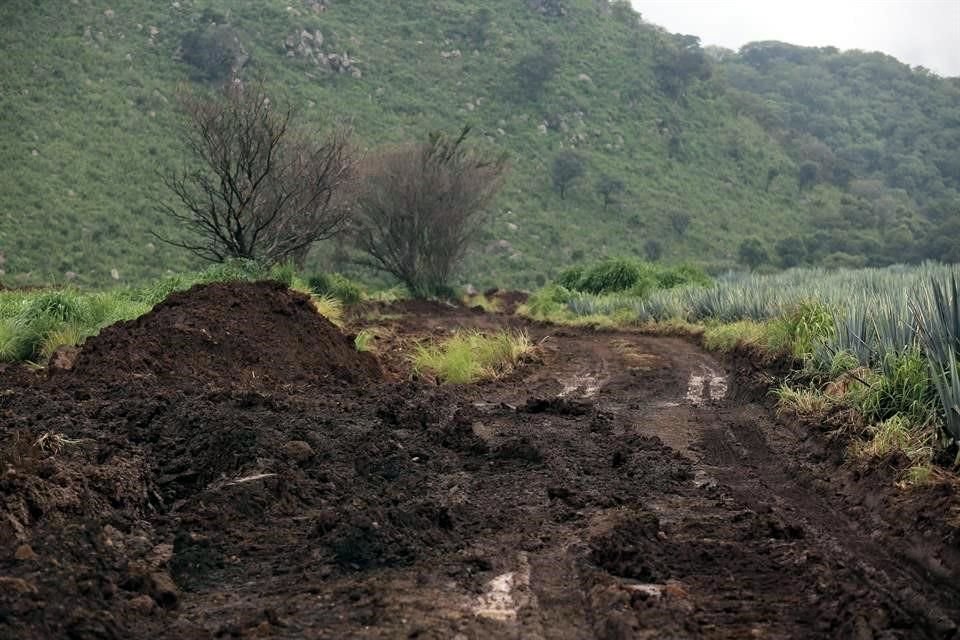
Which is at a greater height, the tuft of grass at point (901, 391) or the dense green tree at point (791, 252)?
the tuft of grass at point (901, 391)

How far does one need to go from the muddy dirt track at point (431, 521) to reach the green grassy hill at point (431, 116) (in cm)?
2945

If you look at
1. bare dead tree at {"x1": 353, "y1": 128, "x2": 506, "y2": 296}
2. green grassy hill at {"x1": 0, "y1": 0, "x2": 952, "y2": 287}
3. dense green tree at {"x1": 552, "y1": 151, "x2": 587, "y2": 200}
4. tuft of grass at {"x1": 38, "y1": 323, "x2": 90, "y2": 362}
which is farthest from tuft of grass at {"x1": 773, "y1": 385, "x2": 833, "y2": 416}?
dense green tree at {"x1": 552, "y1": 151, "x2": 587, "y2": 200}

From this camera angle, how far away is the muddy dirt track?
416 cm

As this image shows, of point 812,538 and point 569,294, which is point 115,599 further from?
point 569,294

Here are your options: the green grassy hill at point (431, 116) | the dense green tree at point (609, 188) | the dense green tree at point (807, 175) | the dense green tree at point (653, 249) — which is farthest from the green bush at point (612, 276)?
the dense green tree at point (807, 175)

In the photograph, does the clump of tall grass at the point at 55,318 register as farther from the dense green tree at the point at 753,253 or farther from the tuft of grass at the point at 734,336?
the dense green tree at the point at 753,253

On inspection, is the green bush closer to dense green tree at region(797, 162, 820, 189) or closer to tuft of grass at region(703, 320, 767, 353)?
tuft of grass at region(703, 320, 767, 353)

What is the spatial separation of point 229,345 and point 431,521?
22.3 feet

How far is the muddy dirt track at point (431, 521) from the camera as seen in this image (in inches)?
164

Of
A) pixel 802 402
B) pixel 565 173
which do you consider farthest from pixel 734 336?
pixel 565 173

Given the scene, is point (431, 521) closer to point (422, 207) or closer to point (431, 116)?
point (422, 207)

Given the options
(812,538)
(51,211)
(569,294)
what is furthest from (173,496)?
(51,211)

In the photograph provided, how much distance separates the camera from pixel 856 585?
453cm

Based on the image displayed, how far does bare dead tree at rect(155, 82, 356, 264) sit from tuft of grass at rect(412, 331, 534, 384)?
8483mm
